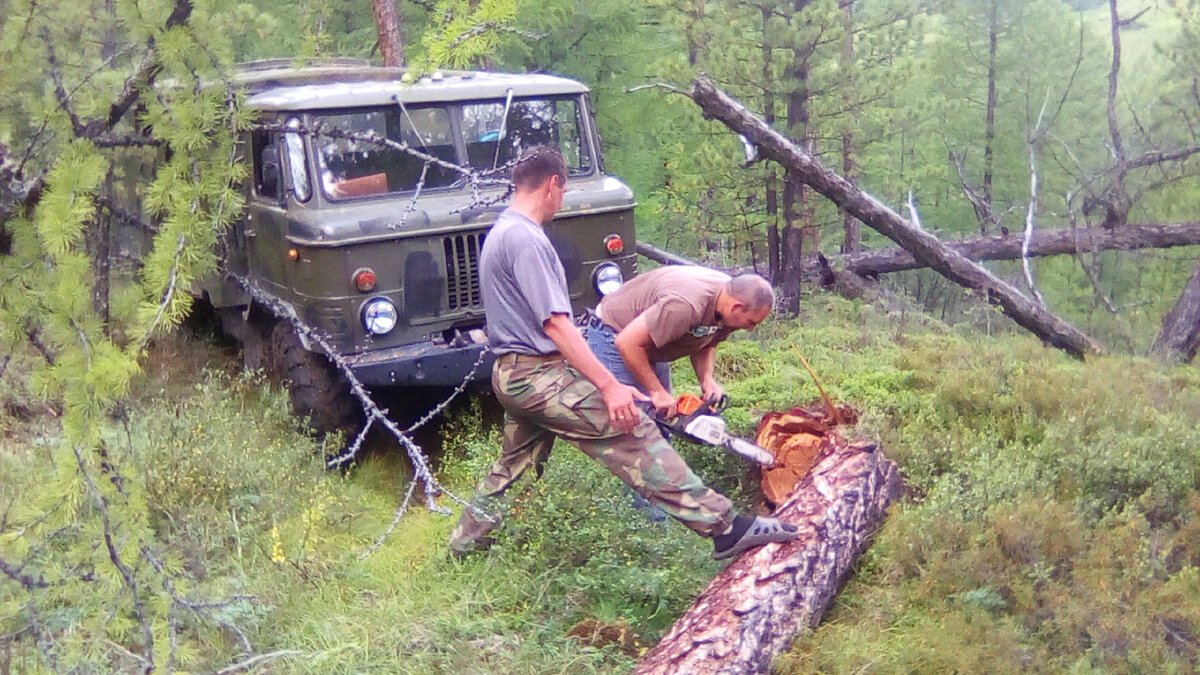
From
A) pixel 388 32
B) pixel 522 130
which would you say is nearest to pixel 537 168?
pixel 522 130

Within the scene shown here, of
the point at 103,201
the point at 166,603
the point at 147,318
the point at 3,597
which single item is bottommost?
the point at 3,597

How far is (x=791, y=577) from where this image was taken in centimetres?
422

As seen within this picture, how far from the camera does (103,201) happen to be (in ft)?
11.3

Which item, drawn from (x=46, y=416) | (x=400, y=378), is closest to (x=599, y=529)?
(x=400, y=378)

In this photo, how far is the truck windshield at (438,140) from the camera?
6328mm

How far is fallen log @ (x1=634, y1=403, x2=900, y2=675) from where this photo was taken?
3848 mm

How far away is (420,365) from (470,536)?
1.55 metres

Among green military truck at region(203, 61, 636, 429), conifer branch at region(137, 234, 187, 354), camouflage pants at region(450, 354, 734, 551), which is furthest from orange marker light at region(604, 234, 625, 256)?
conifer branch at region(137, 234, 187, 354)

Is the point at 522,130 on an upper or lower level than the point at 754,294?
upper

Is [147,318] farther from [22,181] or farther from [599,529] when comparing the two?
[599,529]

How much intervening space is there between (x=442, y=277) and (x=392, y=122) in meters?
1.04

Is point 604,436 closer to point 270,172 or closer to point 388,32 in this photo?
point 270,172

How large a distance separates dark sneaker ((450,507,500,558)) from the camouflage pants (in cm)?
56

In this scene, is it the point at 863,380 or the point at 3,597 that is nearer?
the point at 3,597
